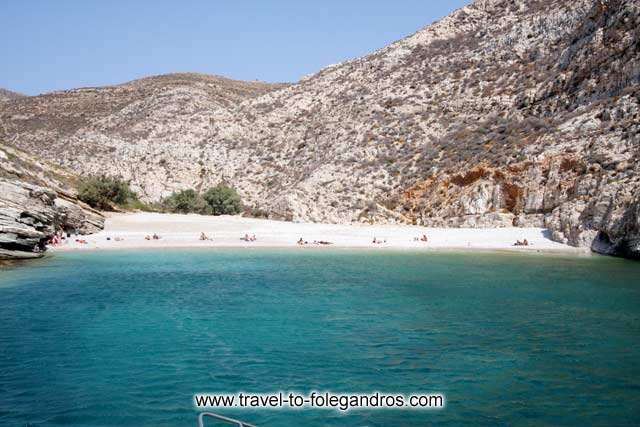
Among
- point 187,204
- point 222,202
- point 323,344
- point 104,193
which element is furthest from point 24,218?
point 222,202

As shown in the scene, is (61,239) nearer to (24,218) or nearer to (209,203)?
(24,218)

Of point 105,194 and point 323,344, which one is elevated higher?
point 105,194

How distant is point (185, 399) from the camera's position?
7875mm

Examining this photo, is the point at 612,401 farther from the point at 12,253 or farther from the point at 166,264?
the point at 12,253

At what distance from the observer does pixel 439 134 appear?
45219 mm

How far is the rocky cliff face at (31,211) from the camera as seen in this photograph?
22.8 meters

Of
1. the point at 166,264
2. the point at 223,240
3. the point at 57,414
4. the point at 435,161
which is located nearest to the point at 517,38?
the point at 435,161

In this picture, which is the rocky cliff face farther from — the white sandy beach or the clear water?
the clear water

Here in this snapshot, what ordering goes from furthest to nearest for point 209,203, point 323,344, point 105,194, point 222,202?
point 209,203 → point 222,202 → point 105,194 → point 323,344

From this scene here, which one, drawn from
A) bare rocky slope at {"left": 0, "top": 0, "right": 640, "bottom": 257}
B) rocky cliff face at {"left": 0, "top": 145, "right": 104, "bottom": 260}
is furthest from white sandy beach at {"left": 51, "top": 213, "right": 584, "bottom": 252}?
bare rocky slope at {"left": 0, "top": 0, "right": 640, "bottom": 257}

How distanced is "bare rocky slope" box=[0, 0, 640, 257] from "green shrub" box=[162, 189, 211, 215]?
13.4 ft

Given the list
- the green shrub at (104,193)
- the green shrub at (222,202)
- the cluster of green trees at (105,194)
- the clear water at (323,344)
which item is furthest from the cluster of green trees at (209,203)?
the clear water at (323,344)

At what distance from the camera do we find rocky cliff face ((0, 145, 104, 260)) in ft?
74.8

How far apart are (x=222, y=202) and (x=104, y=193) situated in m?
9.99
